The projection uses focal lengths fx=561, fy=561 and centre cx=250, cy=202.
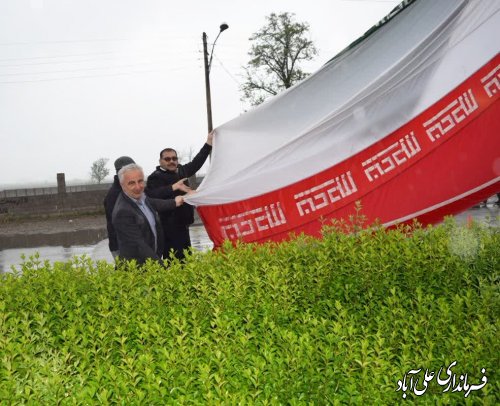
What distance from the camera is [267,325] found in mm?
3029

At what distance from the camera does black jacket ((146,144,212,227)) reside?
6.29 m

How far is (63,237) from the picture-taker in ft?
65.0

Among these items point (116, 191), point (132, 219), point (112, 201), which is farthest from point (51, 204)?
point (132, 219)

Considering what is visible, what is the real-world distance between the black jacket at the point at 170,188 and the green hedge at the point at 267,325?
1885 mm

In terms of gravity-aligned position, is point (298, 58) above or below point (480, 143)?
above

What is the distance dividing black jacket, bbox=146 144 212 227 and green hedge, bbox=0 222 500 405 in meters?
1.89

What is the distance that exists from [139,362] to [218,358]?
1.21ft

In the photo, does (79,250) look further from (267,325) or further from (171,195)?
(267,325)

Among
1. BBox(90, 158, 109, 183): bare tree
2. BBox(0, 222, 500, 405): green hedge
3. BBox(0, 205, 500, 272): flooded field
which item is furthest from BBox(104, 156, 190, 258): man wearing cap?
BBox(90, 158, 109, 183): bare tree

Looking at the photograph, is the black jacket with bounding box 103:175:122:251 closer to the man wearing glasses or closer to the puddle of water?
the man wearing glasses

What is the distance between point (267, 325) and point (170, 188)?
11.3ft

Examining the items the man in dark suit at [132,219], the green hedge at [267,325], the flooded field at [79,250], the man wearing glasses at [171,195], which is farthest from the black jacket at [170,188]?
the flooded field at [79,250]

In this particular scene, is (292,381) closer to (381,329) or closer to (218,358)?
(218,358)

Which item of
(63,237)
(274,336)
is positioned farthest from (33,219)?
(274,336)
